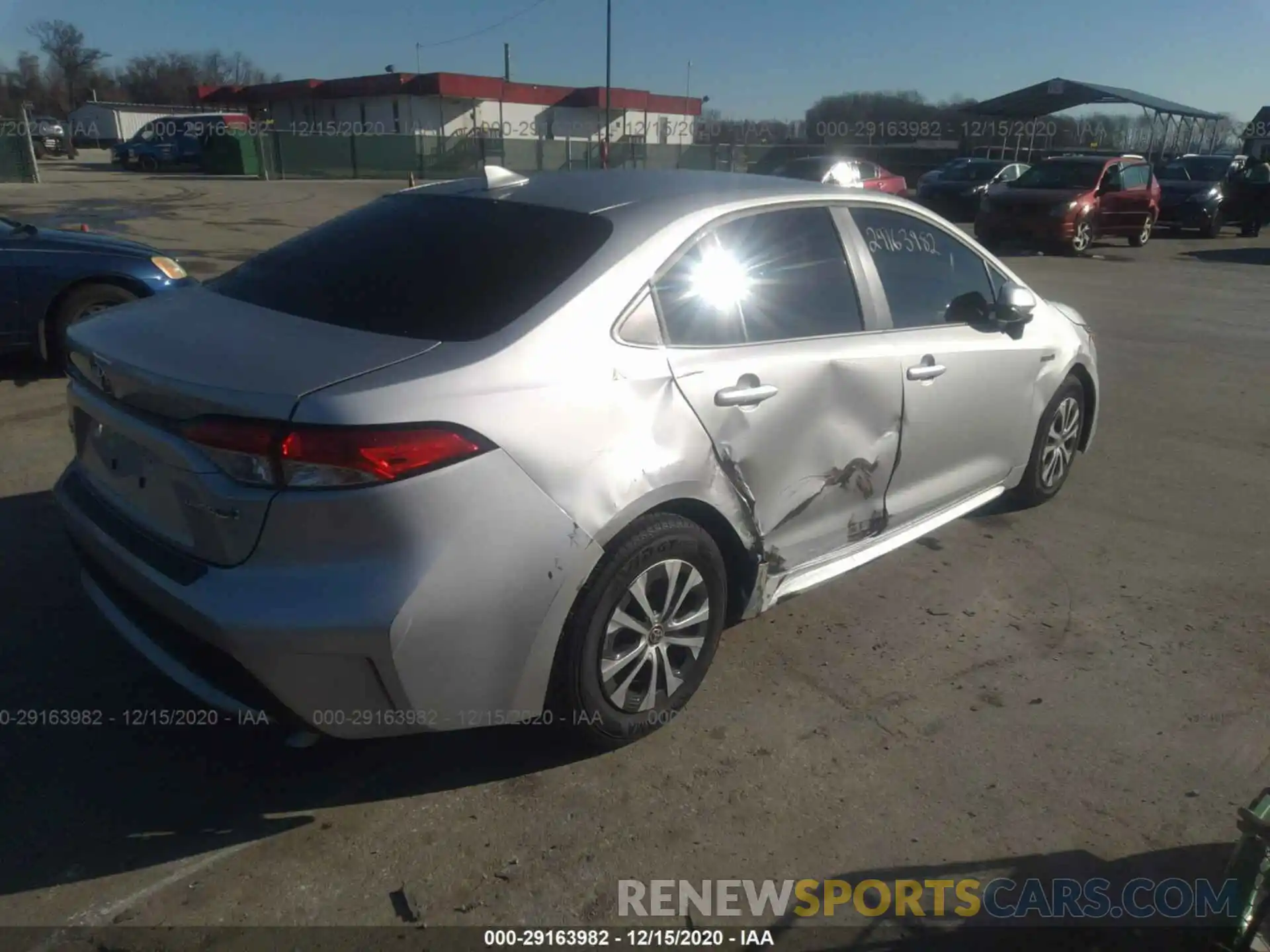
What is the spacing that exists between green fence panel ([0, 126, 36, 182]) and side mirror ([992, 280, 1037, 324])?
2985 cm

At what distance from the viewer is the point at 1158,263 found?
17.4 m

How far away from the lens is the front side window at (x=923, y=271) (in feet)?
12.7

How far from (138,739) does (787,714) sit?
205cm

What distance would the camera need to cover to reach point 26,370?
7.25 m

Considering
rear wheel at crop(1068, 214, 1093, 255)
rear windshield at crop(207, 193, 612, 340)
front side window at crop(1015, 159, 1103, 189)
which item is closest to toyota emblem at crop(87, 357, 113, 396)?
rear windshield at crop(207, 193, 612, 340)

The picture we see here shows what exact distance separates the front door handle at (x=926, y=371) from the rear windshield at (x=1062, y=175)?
16.5 m

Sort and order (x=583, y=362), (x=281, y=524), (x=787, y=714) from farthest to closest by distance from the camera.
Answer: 1. (x=787, y=714)
2. (x=583, y=362)
3. (x=281, y=524)

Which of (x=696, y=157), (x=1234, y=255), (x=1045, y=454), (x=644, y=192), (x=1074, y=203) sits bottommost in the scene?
(x=1234, y=255)

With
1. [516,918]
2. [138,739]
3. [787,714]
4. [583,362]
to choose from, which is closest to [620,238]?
[583,362]

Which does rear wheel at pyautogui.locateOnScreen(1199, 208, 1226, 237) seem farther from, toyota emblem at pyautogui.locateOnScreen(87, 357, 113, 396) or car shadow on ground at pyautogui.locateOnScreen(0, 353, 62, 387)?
toyota emblem at pyautogui.locateOnScreen(87, 357, 113, 396)

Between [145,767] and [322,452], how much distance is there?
131 centimetres

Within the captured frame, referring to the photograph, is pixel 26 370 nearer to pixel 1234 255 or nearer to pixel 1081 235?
pixel 1081 235

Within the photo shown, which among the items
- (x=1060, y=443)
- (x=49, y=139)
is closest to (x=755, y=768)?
(x=1060, y=443)

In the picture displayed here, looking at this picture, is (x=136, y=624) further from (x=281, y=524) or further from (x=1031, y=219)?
(x=1031, y=219)
